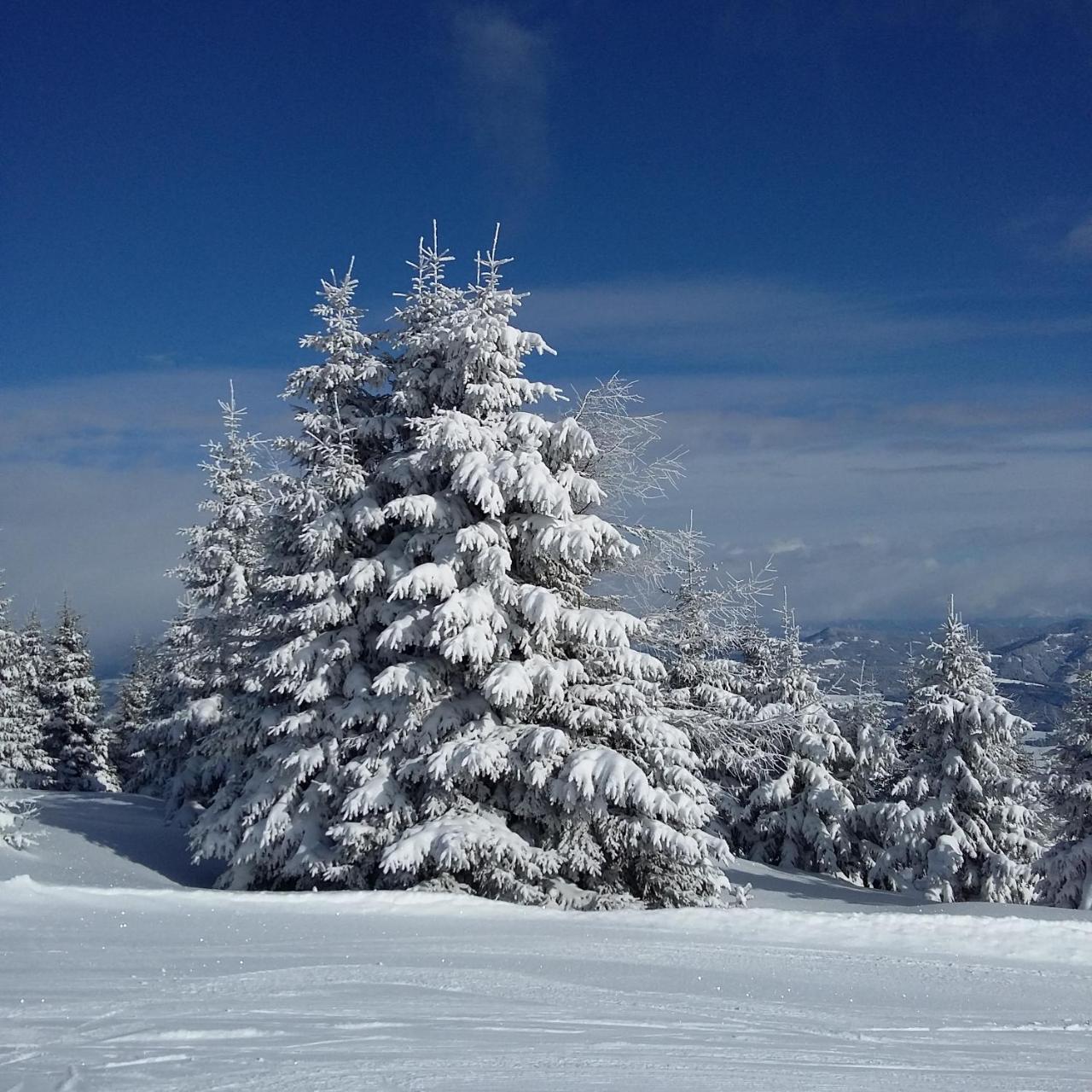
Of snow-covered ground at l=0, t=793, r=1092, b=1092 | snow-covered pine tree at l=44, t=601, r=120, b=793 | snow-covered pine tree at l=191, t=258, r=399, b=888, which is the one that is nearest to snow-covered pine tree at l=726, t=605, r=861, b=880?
snow-covered pine tree at l=191, t=258, r=399, b=888

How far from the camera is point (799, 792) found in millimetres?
28969

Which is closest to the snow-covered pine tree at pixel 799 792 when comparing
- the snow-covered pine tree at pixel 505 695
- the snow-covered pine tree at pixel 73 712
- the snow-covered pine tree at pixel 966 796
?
the snow-covered pine tree at pixel 966 796

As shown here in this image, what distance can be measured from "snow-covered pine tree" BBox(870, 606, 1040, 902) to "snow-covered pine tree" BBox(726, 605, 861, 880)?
2.00m

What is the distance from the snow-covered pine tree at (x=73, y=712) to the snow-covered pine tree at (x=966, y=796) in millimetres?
29950

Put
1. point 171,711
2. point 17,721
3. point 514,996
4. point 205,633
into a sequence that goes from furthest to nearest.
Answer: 1. point 17,721
2. point 171,711
3. point 205,633
4. point 514,996

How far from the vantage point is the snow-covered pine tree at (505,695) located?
13484 mm

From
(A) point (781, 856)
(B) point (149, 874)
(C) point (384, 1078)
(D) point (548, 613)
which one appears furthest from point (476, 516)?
(A) point (781, 856)

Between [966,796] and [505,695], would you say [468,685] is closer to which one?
[505,695]

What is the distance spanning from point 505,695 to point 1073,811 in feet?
59.3

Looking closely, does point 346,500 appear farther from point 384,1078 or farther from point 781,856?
point 781,856

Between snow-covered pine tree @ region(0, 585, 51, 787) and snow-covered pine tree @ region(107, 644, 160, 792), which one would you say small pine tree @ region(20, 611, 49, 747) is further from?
snow-covered pine tree @ region(107, 644, 160, 792)

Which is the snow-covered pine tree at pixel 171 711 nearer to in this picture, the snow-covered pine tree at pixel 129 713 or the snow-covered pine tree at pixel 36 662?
the snow-covered pine tree at pixel 36 662

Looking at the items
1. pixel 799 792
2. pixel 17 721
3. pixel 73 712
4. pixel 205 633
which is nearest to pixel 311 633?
pixel 205 633

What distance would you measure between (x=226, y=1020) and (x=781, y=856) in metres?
26.4
